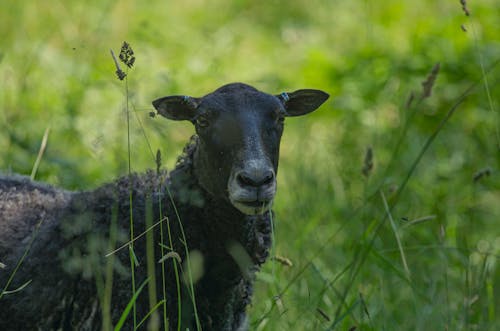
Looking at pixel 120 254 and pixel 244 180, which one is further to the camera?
pixel 120 254

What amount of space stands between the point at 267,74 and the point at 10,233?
18.0 feet

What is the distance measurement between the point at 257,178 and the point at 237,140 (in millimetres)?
356

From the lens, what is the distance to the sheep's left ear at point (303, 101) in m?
4.97

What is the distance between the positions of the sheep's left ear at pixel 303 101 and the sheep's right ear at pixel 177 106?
0.59 meters

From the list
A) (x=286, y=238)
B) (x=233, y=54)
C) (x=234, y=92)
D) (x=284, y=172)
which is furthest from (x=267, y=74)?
(x=234, y=92)

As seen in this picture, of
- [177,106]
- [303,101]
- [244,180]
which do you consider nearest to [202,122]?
[177,106]

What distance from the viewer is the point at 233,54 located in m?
10.6

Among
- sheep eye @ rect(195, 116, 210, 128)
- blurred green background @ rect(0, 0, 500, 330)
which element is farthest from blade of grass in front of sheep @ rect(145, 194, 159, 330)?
blurred green background @ rect(0, 0, 500, 330)

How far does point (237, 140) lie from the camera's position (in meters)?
4.29

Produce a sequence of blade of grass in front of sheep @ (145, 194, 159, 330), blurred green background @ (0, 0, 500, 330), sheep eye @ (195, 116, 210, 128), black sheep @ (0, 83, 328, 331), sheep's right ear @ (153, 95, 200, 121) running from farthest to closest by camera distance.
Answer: blurred green background @ (0, 0, 500, 330)
sheep's right ear @ (153, 95, 200, 121)
sheep eye @ (195, 116, 210, 128)
black sheep @ (0, 83, 328, 331)
blade of grass in front of sheep @ (145, 194, 159, 330)

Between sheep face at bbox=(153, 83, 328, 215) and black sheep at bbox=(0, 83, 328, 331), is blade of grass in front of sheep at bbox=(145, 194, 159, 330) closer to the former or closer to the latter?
black sheep at bbox=(0, 83, 328, 331)

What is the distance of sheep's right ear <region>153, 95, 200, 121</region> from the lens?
4617 mm

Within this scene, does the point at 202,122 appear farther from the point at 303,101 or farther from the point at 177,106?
the point at 303,101

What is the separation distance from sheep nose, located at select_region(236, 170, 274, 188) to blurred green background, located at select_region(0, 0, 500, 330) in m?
1.01
